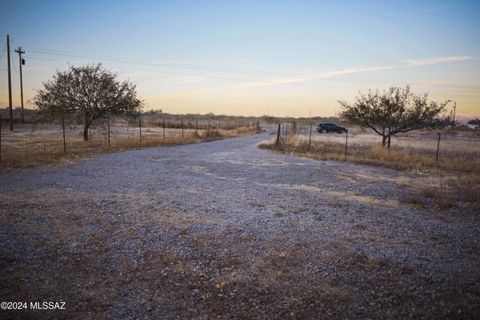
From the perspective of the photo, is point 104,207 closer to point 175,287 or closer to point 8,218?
point 8,218

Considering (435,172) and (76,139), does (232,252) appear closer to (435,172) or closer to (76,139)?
(435,172)

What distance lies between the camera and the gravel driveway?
12.1 ft

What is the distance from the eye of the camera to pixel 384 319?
3.43 m

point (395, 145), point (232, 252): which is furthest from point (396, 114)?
point (232, 252)

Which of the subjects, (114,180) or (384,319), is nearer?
(384,319)

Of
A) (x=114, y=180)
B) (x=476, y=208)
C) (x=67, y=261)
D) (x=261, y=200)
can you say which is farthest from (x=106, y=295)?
(x=476, y=208)

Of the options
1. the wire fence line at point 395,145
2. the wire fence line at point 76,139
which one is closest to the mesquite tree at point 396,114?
the wire fence line at point 395,145

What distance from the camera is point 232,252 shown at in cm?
505

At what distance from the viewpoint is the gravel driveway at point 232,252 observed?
3.70 metres

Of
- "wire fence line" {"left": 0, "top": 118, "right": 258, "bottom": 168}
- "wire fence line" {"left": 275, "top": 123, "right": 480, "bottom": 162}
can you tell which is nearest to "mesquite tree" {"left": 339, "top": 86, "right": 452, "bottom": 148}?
"wire fence line" {"left": 275, "top": 123, "right": 480, "bottom": 162}

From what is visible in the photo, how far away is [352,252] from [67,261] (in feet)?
15.2

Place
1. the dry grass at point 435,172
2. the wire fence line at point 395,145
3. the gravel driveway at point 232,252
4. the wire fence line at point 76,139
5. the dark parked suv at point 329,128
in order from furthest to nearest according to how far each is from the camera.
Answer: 1. the dark parked suv at point 329,128
2. the wire fence line at point 395,145
3. the wire fence line at point 76,139
4. the dry grass at point 435,172
5. the gravel driveway at point 232,252

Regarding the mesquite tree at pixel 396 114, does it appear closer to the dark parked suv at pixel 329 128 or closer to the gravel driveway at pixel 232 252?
the gravel driveway at pixel 232 252

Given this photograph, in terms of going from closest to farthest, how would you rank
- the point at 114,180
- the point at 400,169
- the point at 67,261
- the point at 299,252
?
the point at 67,261 < the point at 299,252 < the point at 114,180 < the point at 400,169
